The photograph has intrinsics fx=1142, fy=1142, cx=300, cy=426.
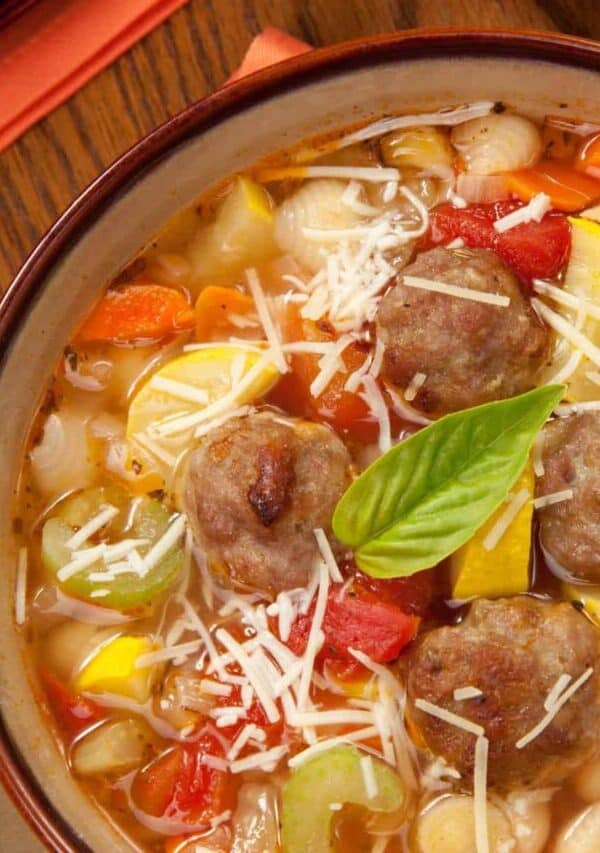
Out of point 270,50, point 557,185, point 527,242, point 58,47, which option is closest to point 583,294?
point 527,242

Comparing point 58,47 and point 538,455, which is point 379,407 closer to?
point 538,455

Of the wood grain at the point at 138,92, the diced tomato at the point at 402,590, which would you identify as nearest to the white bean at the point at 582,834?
the diced tomato at the point at 402,590

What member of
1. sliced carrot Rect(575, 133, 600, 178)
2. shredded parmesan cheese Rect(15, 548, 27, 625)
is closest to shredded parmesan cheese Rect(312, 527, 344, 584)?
shredded parmesan cheese Rect(15, 548, 27, 625)

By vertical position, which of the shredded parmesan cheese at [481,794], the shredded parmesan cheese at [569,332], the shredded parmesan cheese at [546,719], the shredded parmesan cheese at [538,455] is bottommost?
the shredded parmesan cheese at [481,794]

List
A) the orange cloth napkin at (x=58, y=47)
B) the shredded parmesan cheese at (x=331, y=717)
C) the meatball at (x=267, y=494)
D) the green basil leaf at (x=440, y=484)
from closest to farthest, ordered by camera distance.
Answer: the green basil leaf at (x=440, y=484), the meatball at (x=267, y=494), the shredded parmesan cheese at (x=331, y=717), the orange cloth napkin at (x=58, y=47)

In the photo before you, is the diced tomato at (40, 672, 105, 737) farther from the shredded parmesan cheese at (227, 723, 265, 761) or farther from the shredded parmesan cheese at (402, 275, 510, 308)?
the shredded parmesan cheese at (402, 275, 510, 308)

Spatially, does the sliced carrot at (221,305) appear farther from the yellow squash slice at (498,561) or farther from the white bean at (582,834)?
the white bean at (582,834)
